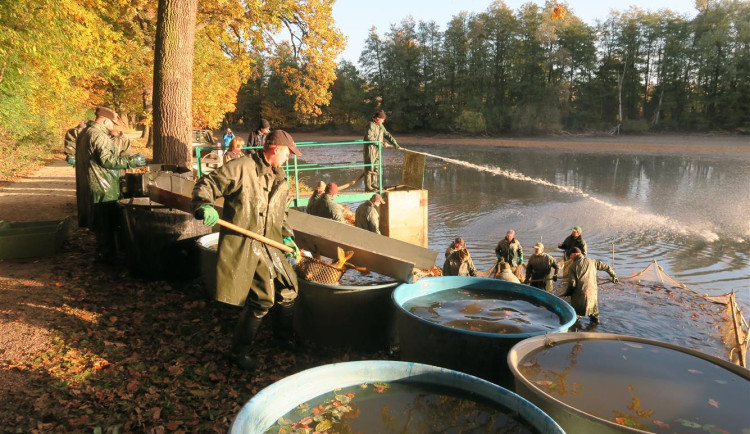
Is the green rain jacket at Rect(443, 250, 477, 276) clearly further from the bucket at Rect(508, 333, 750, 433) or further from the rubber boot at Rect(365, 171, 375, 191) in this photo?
the bucket at Rect(508, 333, 750, 433)

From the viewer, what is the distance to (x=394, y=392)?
3.28 m

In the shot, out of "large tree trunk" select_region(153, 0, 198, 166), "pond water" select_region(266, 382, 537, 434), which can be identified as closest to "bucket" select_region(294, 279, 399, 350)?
"pond water" select_region(266, 382, 537, 434)

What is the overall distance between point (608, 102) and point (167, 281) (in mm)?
67651

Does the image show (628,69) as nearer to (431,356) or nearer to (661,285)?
(661,285)

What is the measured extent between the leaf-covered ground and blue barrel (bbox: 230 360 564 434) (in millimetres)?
1361

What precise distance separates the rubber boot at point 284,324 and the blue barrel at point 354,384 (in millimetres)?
2017

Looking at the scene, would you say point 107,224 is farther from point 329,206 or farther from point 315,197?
point 315,197

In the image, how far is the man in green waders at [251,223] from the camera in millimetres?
4340

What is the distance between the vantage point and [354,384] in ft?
10.8

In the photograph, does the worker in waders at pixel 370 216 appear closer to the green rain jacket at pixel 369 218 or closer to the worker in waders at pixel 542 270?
the green rain jacket at pixel 369 218

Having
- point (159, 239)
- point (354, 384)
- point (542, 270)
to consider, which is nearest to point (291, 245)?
point (354, 384)

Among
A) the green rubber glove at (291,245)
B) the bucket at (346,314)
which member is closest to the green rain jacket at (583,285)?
the bucket at (346,314)

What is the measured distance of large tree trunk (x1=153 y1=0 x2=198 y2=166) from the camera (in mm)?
9391

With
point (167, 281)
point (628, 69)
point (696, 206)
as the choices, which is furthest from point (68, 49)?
point (628, 69)
